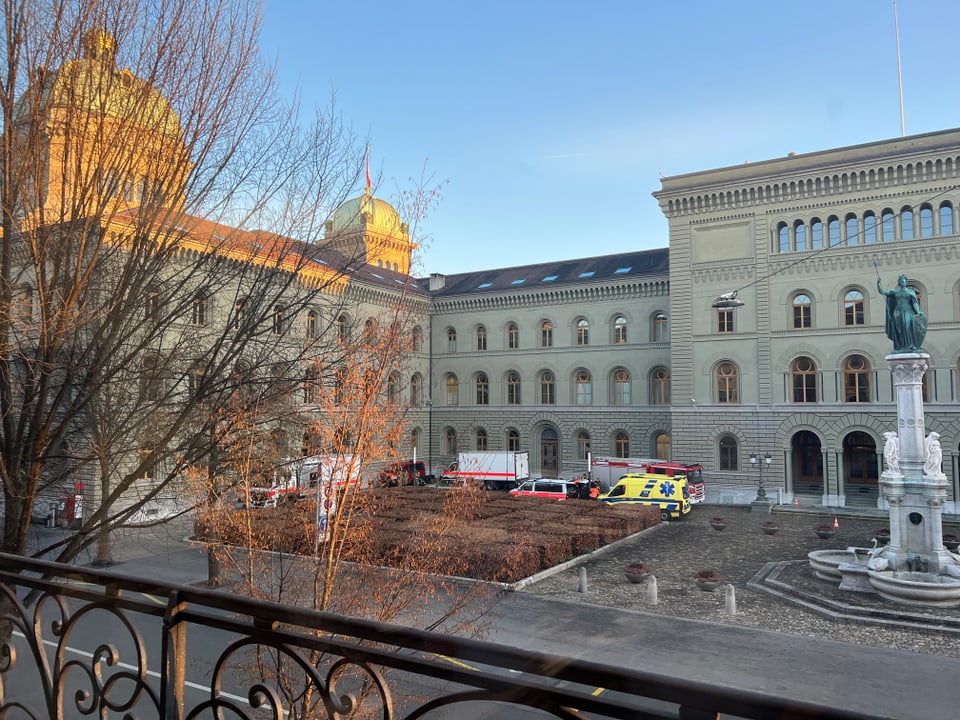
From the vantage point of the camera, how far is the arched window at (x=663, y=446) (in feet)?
139

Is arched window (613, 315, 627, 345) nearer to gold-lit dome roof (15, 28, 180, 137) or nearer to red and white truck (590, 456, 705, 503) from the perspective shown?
red and white truck (590, 456, 705, 503)

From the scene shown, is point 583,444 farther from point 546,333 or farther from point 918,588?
point 918,588

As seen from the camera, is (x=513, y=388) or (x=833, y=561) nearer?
(x=833, y=561)

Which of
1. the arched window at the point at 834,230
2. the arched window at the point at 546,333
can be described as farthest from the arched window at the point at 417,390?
the arched window at the point at 834,230

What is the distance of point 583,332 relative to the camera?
152 ft

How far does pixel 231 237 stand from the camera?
5.59 meters

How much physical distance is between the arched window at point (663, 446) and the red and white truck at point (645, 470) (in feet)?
5.83

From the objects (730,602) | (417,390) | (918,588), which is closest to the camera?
(730,602)

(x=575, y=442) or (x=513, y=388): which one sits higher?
(x=513, y=388)

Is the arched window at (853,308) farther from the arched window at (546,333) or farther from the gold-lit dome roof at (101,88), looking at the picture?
the gold-lit dome roof at (101,88)

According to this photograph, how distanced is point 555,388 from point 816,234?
61.3ft

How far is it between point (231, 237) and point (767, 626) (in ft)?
48.0

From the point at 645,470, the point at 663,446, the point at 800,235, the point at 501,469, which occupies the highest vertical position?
the point at 800,235

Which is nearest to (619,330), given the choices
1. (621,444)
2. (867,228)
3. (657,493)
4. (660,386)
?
(660,386)
